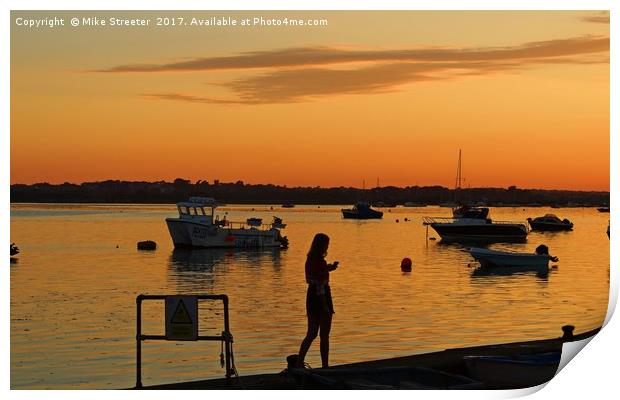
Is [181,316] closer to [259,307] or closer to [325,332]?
[325,332]

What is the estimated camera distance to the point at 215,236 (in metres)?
75.8

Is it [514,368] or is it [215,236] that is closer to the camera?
[514,368]

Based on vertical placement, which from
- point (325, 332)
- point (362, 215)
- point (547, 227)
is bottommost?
point (547, 227)

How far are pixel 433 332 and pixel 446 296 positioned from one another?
1414 centimetres

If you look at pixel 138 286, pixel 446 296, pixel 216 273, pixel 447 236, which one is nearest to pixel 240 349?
pixel 446 296

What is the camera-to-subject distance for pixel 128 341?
27469 millimetres

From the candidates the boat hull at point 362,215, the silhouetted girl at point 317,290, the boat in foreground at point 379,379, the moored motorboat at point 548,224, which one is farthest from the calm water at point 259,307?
the boat hull at point 362,215

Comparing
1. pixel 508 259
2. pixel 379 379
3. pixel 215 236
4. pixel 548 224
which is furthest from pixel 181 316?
pixel 548 224

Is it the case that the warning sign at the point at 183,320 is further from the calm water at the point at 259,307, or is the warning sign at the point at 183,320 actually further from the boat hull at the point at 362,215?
the boat hull at the point at 362,215

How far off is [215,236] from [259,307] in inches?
1480

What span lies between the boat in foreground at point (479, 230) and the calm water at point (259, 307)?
9838 mm

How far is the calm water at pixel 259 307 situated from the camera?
2397cm

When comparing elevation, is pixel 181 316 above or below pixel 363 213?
below
